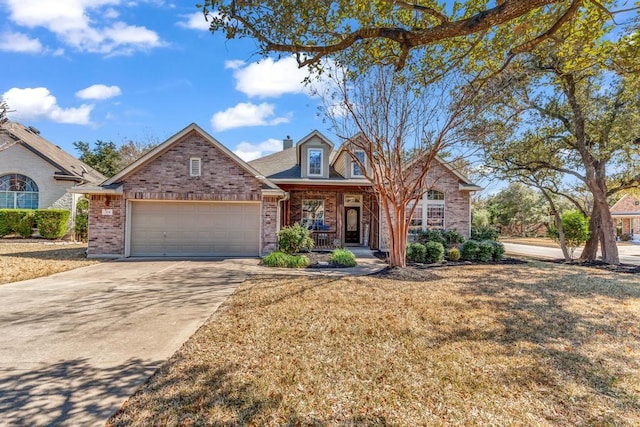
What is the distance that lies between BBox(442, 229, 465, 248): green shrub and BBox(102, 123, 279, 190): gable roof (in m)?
8.40

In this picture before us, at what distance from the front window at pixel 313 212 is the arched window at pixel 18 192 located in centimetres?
1515

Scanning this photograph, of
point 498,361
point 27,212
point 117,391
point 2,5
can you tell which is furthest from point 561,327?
point 27,212

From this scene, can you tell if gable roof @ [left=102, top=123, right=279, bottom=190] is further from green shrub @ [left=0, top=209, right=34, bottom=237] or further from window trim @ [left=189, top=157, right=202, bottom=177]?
green shrub @ [left=0, top=209, right=34, bottom=237]

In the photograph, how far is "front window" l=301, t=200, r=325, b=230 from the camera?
16906mm

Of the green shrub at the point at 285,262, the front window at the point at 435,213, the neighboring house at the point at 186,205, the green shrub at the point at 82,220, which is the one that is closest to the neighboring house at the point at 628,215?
the front window at the point at 435,213

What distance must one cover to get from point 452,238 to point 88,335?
14.1 m

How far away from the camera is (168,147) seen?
12992 mm

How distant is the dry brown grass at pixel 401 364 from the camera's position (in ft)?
9.26

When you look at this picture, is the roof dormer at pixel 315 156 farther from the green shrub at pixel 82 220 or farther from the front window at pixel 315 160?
the green shrub at pixel 82 220

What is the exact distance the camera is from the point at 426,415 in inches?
109

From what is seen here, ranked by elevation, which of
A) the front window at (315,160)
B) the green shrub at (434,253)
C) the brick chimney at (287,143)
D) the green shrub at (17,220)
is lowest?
the green shrub at (434,253)

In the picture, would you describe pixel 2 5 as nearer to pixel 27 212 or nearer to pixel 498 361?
pixel 27 212

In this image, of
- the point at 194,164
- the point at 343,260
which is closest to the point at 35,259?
the point at 194,164

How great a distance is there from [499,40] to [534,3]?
2988mm
